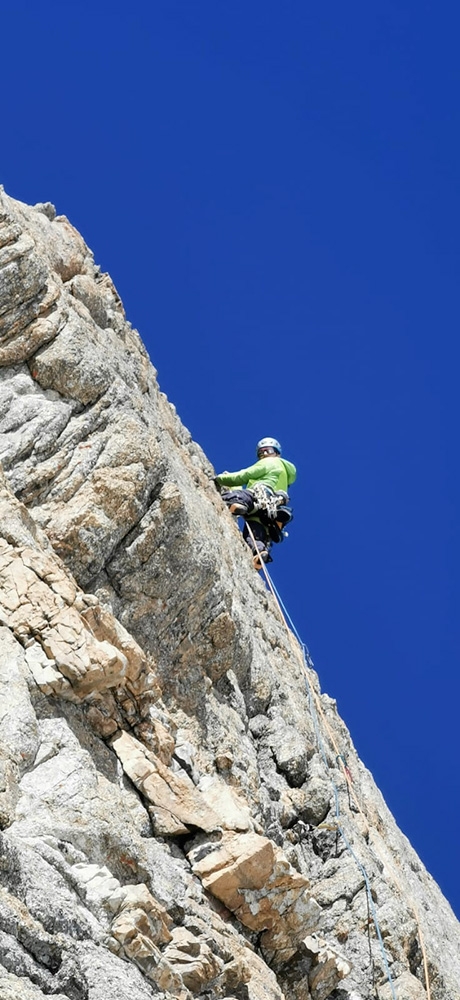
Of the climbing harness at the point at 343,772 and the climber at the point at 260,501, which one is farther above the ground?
the climber at the point at 260,501

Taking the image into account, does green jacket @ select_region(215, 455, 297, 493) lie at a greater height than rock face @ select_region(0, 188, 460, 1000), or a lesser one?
greater

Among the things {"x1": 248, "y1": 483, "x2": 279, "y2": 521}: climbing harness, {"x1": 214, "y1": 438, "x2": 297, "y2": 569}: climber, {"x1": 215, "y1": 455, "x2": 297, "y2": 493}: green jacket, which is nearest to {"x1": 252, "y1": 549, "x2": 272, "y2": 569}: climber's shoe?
{"x1": 214, "y1": 438, "x2": 297, "y2": 569}: climber

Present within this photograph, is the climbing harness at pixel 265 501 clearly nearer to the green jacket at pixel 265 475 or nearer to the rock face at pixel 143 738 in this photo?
the green jacket at pixel 265 475

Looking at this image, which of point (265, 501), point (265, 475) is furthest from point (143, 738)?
point (265, 475)

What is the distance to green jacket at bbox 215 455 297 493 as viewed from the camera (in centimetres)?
2289

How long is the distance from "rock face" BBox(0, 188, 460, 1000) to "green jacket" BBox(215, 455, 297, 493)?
103 inches

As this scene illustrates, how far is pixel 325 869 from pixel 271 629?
4.71 meters

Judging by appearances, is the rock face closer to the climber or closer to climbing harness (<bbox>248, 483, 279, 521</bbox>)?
the climber

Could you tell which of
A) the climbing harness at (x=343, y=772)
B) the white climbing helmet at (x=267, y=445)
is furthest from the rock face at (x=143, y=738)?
the white climbing helmet at (x=267, y=445)

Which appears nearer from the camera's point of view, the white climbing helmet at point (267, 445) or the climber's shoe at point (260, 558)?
the climber's shoe at point (260, 558)

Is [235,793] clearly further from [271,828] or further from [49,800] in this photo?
[49,800]

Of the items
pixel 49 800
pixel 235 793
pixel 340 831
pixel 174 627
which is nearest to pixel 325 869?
pixel 340 831

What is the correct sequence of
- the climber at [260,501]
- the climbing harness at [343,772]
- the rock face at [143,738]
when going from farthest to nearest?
the climber at [260,501] → the climbing harness at [343,772] → the rock face at [143,738]

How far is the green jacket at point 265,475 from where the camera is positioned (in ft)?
75.1
